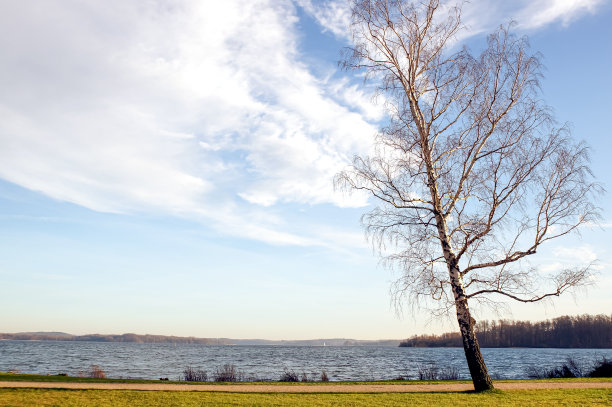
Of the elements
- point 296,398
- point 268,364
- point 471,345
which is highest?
point 471,345

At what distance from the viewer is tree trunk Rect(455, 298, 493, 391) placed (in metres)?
14.7

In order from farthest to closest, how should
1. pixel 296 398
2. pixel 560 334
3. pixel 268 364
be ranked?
pixel 560 334 → pixel 268 364 → pixel 296 398

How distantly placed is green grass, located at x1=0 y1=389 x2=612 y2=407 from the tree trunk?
1.67 ft

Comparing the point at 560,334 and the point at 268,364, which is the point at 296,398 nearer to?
the point at 268,364

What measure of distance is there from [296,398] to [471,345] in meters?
6.34

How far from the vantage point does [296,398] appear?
15.0 meters

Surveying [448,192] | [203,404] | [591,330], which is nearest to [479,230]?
[448,192]

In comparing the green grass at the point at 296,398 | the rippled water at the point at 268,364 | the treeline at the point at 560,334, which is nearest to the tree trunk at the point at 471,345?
the green grass at the point at 296,398

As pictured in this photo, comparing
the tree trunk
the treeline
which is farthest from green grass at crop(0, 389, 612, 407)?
the treeline

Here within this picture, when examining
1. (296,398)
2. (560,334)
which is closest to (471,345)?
(296,398)

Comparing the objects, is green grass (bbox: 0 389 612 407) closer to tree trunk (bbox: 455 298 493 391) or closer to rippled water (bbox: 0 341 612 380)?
tree trunk (bbox: 455 298 493 391)

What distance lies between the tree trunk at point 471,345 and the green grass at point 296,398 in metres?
0.51

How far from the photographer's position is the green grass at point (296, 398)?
13.2m

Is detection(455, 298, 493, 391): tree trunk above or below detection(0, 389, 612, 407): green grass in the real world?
above
